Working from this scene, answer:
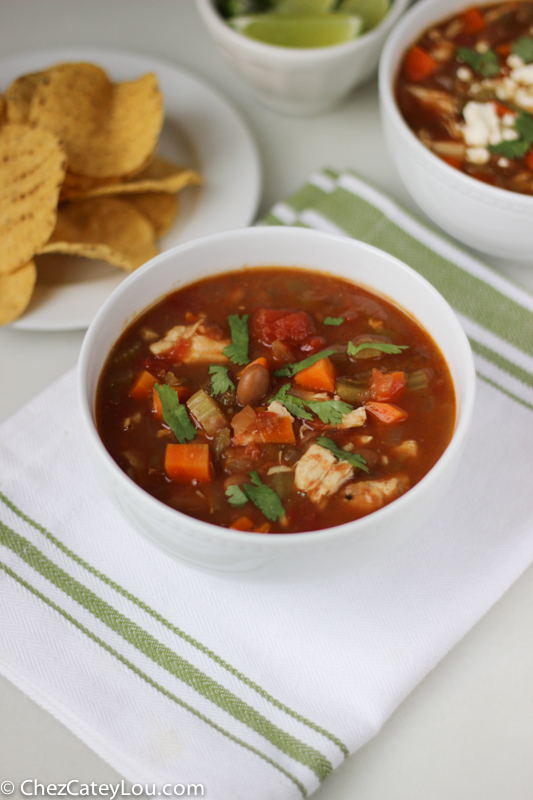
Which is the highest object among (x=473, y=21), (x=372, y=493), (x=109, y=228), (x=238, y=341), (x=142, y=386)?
(x=473, y=21)

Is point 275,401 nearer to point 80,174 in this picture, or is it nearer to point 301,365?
point 301,365

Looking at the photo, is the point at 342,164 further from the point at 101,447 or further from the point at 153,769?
the point at 153,769

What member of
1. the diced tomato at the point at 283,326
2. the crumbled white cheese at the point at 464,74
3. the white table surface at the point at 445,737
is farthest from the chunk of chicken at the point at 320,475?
the crumbled white cheese at the point at 464,74

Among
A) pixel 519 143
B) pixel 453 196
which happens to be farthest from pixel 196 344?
pixel 519 143

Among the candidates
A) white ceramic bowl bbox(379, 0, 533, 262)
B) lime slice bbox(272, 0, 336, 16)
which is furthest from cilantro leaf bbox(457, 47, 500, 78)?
lime slice bbox(272, 0, 336, 16)

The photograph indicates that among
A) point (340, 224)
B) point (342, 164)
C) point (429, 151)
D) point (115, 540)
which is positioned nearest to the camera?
A: point (115, 540)

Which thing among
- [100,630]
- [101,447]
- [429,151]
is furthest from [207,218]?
[100,630]

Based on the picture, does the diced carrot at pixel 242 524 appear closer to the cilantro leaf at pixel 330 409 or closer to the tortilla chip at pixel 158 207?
the cilantro leaf at pixel 330 409
